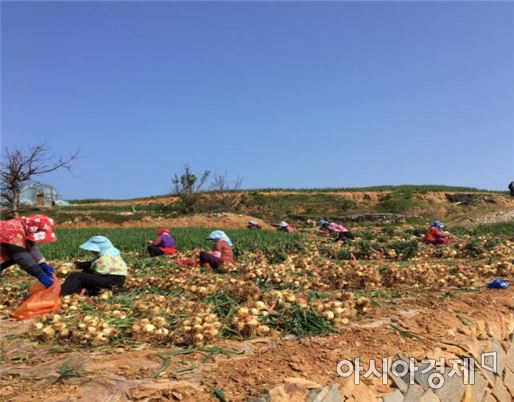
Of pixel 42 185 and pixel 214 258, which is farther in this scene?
pixel 42 185

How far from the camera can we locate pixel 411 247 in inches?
422

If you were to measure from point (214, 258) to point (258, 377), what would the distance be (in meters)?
5.58

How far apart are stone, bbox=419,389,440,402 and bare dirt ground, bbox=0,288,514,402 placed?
0.94 ft

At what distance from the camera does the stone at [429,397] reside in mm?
3887

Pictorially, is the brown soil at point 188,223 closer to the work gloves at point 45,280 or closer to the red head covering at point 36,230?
the red head covering at point 36,230

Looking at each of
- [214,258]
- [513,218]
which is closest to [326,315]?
[214,258]

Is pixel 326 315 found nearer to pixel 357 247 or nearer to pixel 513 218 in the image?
pixel 357 247

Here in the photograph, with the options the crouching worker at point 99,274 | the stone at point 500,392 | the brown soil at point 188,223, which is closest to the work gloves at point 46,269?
the crouching worker at point 99,274

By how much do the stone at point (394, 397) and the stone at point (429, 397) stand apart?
0.85 feet

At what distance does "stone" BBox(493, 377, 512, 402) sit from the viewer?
16.0 ft

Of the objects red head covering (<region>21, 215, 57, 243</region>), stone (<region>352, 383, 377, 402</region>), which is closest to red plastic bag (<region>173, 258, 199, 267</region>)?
red head covering (<region>21, 215, 57, 243</region>)

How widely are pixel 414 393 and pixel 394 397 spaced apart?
26 cm

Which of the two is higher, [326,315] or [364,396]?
[326,315]

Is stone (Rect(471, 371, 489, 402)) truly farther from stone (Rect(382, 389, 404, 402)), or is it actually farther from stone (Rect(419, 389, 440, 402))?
stone (Rect(382, 389, 404, 402))
